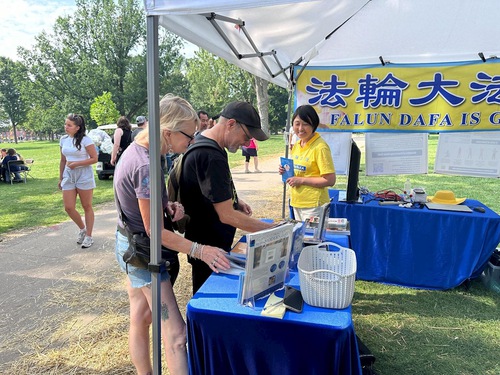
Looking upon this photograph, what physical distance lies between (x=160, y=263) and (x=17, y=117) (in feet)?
217

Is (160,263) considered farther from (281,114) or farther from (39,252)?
(281,114)

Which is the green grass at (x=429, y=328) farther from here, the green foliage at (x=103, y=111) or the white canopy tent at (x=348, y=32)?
the green foliage at (x=103, y=111)

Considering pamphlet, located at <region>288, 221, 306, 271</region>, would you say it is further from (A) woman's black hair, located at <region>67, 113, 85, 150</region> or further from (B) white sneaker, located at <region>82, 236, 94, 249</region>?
(B) white sneaker, located at <region>82, 236, 94, 249</region>

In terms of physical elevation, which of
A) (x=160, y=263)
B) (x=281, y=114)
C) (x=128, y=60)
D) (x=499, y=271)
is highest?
(x=128, y=60)

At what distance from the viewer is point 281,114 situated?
39094 millimetres

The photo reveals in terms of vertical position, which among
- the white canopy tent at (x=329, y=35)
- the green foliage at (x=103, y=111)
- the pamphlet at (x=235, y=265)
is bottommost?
the pamphlet at (x=235, y=265)

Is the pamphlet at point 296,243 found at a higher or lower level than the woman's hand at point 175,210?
lower

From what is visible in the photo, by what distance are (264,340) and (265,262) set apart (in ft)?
1.03

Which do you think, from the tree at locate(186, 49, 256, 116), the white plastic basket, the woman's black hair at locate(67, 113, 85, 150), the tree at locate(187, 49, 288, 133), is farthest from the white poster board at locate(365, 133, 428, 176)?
the tree at locate(186, 49, 256, 116)

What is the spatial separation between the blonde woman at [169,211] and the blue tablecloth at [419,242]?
216cm

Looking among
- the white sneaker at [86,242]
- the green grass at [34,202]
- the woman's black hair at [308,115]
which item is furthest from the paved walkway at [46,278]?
the woman's black hair at [308,115]

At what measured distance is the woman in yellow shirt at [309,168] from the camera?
288 centimetres

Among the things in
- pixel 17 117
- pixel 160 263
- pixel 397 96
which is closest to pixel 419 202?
pixel 397 96

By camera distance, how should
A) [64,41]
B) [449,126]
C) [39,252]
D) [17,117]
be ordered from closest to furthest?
[449,126]
[39,252]
[64,41]
[17,117]
